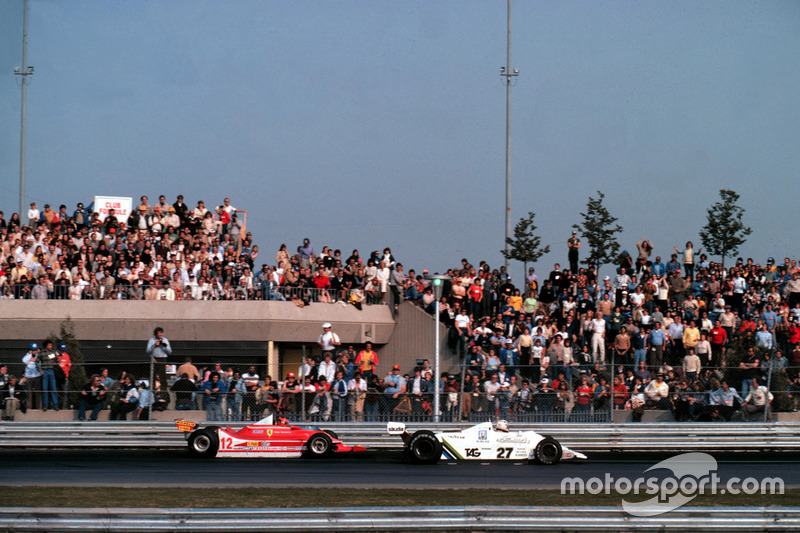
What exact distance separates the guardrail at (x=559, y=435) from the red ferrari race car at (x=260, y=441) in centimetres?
82

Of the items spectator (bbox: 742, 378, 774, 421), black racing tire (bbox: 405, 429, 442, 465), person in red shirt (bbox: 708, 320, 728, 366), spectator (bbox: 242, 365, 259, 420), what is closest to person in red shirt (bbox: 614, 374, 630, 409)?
spectator (bbox: 742, 378, 774, 421)

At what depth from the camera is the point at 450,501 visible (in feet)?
41.4

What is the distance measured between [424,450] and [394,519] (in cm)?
740

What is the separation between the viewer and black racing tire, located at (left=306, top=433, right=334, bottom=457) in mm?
17828

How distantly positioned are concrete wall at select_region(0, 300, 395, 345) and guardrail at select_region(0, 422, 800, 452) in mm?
8281

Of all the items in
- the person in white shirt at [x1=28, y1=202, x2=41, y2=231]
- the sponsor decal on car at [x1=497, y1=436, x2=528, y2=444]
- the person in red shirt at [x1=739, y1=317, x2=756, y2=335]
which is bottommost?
the sponsor decal on car at [x1=497, y1=436, x2=528, y2=444]

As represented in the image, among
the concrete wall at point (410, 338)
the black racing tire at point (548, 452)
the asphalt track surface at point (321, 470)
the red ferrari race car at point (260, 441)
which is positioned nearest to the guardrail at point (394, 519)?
the asphalt track surface at point (321, 470)

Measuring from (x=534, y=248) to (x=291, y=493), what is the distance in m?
20.9

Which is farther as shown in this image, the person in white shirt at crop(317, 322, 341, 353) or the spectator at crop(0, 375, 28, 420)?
the person in white shirt at crop(317, 322, 341, 353)

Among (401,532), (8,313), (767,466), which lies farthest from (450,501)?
(8,313)

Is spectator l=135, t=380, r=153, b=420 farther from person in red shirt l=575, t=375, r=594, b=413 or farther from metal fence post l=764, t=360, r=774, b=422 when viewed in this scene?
metal fence post l=764, t=360, r=774, b=422

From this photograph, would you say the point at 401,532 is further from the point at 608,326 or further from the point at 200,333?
the point at 200,333

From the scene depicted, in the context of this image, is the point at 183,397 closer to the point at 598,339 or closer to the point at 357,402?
the point at 357,402

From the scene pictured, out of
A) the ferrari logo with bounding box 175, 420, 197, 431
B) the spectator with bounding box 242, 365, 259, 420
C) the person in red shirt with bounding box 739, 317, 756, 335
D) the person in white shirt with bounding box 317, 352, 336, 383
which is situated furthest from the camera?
the person in red shirt with bounding box 739, 317, 756, 335
